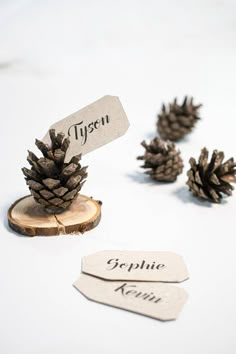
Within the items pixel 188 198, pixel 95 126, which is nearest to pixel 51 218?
pixel 95 126

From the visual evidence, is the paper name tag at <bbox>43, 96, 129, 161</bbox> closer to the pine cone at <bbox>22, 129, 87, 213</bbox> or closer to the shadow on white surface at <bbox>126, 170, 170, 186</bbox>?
the pine cone at <bbox>22, 129, 87, 213</bbox>

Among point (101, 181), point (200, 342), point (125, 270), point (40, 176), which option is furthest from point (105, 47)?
point (200, 342)

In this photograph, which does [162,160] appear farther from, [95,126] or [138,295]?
[138,295]

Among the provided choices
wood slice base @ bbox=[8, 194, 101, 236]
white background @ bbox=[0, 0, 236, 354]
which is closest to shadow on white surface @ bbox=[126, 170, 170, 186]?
white background @ bbox=[0, 0, 236, 354]

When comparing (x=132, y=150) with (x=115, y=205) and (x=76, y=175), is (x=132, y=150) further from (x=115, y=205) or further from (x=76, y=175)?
(x=76, y=175)

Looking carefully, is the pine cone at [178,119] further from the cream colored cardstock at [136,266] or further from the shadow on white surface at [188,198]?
the cream colored cardstock at [136,266]

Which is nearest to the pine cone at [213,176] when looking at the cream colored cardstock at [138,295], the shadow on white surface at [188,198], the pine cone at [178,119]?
the shadow on white surface at [188,198]
